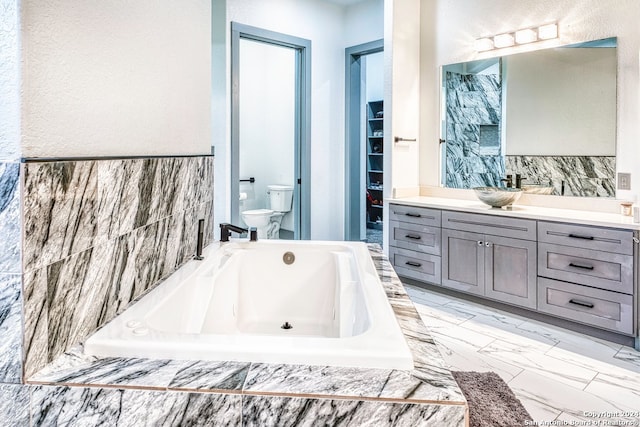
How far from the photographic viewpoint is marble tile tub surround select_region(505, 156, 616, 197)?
3.06 m

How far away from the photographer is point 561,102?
3293 mm

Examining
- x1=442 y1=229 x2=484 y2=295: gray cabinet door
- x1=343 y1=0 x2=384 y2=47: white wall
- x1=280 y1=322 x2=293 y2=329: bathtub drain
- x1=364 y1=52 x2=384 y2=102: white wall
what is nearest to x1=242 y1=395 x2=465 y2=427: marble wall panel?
x1=280 y1=322 x2=293 y2=329: bathtub drain

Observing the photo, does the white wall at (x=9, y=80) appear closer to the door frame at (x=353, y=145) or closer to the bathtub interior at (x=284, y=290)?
the bathtub interior at (x=284, y=290)

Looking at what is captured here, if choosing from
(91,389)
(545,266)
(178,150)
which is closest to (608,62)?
(545,266)

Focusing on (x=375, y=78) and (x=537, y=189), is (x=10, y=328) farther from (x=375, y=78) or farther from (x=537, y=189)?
(x=375, y=78)

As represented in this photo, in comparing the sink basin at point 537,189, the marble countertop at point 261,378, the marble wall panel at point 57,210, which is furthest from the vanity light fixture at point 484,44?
the marble wall panel at point 57,210

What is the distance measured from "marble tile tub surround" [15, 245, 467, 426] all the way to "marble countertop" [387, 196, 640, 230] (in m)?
2.21

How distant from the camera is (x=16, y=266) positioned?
0.97 m

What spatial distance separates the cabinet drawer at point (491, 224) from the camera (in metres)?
3.04

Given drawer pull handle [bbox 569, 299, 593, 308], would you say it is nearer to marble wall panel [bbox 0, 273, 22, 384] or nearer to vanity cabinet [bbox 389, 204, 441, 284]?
vanity cabinet [bbox 389, 204, 441, 284]

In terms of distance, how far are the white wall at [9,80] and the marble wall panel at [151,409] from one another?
0.58m

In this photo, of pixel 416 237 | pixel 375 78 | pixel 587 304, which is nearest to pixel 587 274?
pixel 587 304

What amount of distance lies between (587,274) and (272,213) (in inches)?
135

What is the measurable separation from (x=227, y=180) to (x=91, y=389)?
3.28 meters
